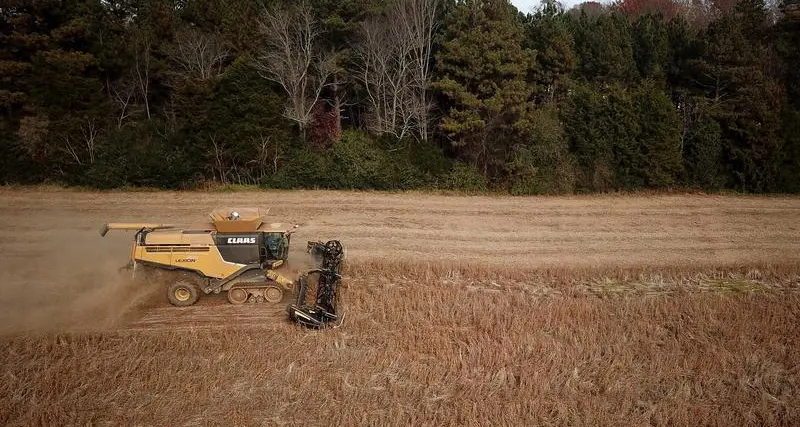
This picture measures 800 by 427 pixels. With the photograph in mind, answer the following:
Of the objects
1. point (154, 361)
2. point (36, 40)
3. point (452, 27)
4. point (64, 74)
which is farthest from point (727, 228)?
point (36, 40)

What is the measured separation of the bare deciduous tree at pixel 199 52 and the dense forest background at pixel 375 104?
0.32ft

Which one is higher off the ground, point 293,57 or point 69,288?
point 293,57

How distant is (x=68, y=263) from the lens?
1352cm

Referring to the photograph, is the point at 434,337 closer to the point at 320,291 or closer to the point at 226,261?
the point at 320,291

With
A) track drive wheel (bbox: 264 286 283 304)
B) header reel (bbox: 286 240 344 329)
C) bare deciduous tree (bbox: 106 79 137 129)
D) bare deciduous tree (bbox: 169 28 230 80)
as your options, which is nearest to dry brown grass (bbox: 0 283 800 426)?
header reel (bbox: 286 240 344 329)

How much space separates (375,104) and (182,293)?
1742 centimetres

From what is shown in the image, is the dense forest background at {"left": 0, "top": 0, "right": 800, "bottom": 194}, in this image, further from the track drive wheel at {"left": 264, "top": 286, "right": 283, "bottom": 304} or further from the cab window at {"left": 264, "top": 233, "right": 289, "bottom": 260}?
the track drive wheel at {"left": 264, "top": 286, "right": 283, "bottom": 304}

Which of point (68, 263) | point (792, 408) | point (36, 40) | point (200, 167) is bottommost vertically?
point (792, 408)

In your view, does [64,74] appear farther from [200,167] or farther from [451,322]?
[451,322]

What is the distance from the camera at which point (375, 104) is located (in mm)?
27453

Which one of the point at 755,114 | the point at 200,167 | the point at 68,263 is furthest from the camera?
the point at 755,114

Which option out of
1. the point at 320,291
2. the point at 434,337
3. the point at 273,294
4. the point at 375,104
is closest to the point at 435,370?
the point at 434,337

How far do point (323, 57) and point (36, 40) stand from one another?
12057 mm

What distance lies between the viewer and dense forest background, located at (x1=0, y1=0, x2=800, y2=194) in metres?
23.4
